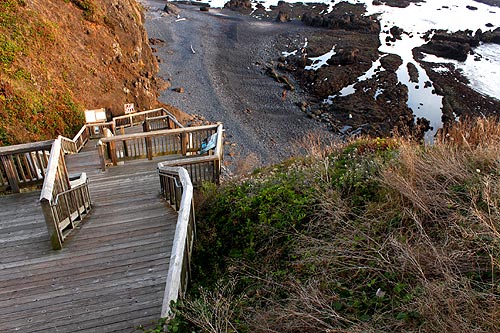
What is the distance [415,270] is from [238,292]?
2.42 meters

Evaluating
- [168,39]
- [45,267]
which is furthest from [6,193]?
[168,39]

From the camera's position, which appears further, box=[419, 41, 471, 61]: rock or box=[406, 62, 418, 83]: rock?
box=[419, 41, 471, 61]: rock

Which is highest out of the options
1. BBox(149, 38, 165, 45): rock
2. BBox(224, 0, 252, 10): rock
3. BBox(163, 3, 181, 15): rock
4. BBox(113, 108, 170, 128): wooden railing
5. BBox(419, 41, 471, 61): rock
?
BBox(224, 0, 252, 10): rock

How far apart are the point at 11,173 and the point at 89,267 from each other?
3325 millimetres

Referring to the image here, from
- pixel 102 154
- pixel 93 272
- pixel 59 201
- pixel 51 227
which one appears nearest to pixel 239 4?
pixel 102 154

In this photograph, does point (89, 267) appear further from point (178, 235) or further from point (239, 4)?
point (239, 4)

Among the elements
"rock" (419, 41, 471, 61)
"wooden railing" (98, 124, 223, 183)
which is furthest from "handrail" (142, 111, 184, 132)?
"rock" (419, 41, 471, 61)

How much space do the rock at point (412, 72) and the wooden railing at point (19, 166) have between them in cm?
3113

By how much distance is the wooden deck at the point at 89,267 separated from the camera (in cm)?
440

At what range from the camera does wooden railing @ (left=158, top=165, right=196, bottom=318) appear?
158 inches

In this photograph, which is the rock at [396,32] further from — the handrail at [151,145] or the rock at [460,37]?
the handrail at [151,145]

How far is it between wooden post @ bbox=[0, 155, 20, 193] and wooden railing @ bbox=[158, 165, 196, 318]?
9.65ft

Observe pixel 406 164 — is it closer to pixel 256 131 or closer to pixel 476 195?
pixel 476 195

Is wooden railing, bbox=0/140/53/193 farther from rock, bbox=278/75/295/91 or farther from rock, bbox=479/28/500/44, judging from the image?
rock, bbox=479/28/500/44
